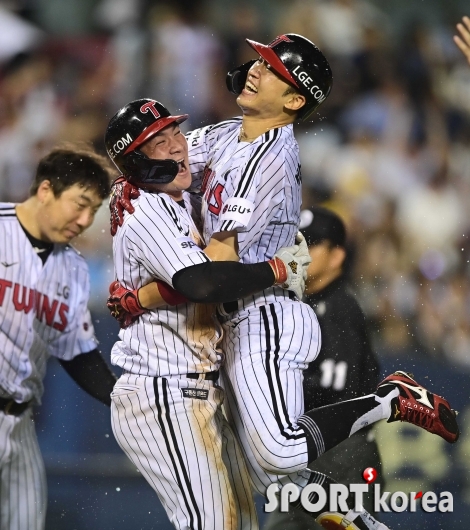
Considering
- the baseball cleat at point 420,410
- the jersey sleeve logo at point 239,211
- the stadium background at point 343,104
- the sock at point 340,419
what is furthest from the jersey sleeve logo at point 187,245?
the stadium background at point 343,104

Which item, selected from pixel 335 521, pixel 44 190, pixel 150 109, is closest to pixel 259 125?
pixel 150 109

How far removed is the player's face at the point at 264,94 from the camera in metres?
2.46

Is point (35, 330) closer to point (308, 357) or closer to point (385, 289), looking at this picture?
point (308, 357)

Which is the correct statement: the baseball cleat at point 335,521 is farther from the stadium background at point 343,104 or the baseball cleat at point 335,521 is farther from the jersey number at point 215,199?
the stadium background at point 343,104

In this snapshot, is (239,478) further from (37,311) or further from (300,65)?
(300,65)

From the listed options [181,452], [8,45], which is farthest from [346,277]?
[8,45]

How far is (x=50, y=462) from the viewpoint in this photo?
3662mm

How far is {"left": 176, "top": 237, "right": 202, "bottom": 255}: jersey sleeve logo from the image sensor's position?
2.27 m

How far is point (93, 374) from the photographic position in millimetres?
3180

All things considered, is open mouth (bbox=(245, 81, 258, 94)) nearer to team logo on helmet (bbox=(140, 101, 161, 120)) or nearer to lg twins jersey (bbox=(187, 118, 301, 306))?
lg twins jersey (bbox=(187, 118, 301, 306))

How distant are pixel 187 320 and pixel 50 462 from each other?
1.60 meters

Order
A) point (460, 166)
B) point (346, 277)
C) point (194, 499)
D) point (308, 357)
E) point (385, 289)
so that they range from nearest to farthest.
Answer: point (194, 499) < point (308, 357) < point (346, 277) < point (385, 289) < point (460, 166)

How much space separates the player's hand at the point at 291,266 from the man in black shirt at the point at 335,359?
0.83 m

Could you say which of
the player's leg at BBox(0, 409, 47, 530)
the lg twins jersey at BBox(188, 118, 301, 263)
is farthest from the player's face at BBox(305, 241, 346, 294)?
the player's leg at BBox(0, 409, 47, 530)
